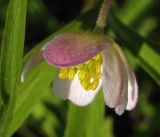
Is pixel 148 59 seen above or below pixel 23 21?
below

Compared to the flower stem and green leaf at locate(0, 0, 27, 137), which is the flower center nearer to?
the flower stem

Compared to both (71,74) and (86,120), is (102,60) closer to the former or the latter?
(71,74)

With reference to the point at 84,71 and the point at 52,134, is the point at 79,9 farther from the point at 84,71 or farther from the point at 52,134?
the point at 84,71

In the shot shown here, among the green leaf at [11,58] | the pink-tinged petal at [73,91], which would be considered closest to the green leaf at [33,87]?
the pink-tinged petal at [73,91]

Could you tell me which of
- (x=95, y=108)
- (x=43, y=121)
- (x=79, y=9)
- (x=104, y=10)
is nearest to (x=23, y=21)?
(x=104, y=10)

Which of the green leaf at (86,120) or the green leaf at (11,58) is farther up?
the green leaf at (11,58)

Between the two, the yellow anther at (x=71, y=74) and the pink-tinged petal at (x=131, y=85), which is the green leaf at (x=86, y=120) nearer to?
the yellow anther at (x=71, y=74)
